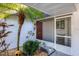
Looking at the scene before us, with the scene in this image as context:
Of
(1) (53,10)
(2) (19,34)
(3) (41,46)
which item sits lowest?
(3) (41,46)

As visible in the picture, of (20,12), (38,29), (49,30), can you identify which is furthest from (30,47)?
(20,12)

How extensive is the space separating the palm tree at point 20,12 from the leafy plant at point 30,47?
6.2 inches

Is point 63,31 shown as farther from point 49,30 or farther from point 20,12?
point 20,12

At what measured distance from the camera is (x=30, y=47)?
2.19 m

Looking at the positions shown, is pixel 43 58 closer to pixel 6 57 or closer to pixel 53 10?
pixel 6 57

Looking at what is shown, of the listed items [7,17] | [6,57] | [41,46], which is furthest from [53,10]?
[6,57]

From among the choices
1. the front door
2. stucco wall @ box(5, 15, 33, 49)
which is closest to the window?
the front door

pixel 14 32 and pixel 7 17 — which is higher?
pixel 7 17

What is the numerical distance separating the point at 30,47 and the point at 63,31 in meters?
0.64

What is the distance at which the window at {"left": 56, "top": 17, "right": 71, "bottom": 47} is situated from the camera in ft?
7.19

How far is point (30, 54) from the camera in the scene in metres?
2.23

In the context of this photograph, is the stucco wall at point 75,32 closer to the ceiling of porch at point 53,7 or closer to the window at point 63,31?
the window at point 63,31

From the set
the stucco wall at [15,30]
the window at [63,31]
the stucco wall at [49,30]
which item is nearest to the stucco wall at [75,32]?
the window at [63,31]

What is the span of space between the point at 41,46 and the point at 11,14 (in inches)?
29.6
